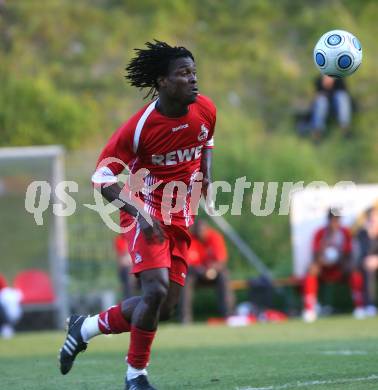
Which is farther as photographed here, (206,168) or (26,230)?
(26,230)

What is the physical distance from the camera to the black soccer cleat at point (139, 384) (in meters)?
5.99

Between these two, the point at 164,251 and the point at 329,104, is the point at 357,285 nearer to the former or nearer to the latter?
the point at 329,104

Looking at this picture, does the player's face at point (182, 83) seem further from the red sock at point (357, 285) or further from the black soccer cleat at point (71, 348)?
the red sock at point (357, 285)

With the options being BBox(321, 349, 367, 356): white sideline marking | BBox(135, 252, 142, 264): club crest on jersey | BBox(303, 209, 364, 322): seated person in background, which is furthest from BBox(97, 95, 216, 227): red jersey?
BBox(303, 209, 364, 322): seated person in background

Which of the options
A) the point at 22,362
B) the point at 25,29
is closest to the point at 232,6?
the point at 25,29

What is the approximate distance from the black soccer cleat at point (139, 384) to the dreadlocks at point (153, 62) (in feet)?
6.17

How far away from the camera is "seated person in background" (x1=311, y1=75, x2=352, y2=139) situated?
62.8 feet

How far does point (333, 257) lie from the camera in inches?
595

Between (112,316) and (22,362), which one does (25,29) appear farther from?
(112,316)

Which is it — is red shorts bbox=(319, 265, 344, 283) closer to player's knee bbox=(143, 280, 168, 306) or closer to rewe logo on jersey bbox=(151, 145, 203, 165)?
rewe logo on jersey bbox=(151, 145, 203, 165)

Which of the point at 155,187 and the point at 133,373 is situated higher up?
the point at 155,187

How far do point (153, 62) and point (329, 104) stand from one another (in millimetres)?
13101

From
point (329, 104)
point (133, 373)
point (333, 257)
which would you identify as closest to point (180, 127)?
point (133, 373)

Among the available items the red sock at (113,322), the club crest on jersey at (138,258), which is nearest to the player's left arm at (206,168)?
the club crest on jersey at (138,258)
